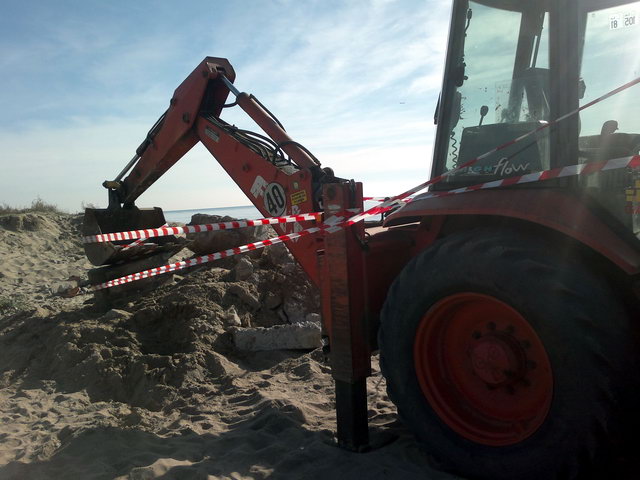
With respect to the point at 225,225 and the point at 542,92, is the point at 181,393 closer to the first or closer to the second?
the point at 225,225

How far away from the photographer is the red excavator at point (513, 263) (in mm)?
2334

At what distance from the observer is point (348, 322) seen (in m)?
3.30

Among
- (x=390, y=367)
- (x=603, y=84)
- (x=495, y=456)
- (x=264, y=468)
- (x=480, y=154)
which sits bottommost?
(x=264, y=468)

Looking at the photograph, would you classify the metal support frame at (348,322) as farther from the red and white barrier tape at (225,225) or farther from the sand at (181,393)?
the red and white barrier tape at (225,225)

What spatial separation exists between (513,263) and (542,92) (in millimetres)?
1062

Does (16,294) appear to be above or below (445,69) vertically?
below

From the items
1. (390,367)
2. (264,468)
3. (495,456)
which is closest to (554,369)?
(495,456)

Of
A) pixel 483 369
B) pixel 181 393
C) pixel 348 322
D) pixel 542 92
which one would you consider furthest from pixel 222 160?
pixel 483 369

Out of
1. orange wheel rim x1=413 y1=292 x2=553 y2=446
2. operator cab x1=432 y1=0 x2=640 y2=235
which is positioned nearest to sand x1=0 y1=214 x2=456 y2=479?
orange wheel rim x1=413 y1=292 x2=553 y2=446

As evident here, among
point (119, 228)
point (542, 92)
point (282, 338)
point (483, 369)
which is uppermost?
point (542, 92)

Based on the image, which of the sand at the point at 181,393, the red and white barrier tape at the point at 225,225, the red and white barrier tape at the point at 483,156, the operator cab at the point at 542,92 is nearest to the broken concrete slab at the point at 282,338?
the sand at the point at 181,393

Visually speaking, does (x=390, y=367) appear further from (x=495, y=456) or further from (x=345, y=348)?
(x=495, y=456)

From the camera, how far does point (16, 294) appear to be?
822 cm

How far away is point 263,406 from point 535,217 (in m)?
2.56
